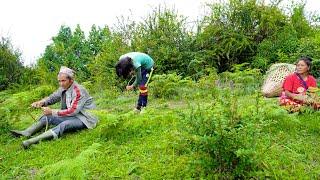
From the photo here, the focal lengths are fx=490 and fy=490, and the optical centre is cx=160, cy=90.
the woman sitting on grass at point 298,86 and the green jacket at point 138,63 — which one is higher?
the green jacket at point 138,63

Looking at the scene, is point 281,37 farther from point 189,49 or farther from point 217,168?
point 217,168

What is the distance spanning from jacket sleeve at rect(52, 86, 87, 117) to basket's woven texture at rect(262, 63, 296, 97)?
487cm

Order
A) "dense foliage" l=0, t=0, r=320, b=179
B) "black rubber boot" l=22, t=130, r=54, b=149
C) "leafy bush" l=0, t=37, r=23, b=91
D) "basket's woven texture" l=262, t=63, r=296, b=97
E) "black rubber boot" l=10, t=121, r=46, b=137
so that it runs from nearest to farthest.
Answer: "dense foliage" l=0, t=0, r=320, b=179 → "black rubber boot" l=22, t=130, r=54, b=149 → "black rubber boot" l=10, t=121, r=46, b=137 → "basket's woven texture" l=262, t=63, r=296, b=97 → "leafy bush" l=0, t=37, r=23, b=91

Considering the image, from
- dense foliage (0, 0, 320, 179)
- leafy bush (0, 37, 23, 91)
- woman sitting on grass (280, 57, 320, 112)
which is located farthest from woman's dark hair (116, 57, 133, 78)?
leafy bush (0, 37, 23, 91)

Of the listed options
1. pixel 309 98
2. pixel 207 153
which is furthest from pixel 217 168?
pixel 309 98

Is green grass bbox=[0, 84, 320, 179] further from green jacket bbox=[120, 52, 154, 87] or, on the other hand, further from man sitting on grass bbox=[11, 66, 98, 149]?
green jacket bbox=[120, 52, 154, 87]

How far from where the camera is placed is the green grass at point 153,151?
5383 millimetres

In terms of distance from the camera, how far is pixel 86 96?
26.7 ft

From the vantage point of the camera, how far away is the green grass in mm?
5383

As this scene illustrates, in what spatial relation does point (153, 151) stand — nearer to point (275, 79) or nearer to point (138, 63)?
point (138, 63)

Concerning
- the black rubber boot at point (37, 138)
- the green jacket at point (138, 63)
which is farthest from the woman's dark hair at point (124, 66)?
the black rubber boot at point (37, 138)

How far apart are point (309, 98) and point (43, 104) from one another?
4.41 meters

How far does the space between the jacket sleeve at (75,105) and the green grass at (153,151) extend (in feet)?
1.22

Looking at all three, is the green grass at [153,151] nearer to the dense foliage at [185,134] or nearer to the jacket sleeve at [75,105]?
the dense foliage at [185,134]
